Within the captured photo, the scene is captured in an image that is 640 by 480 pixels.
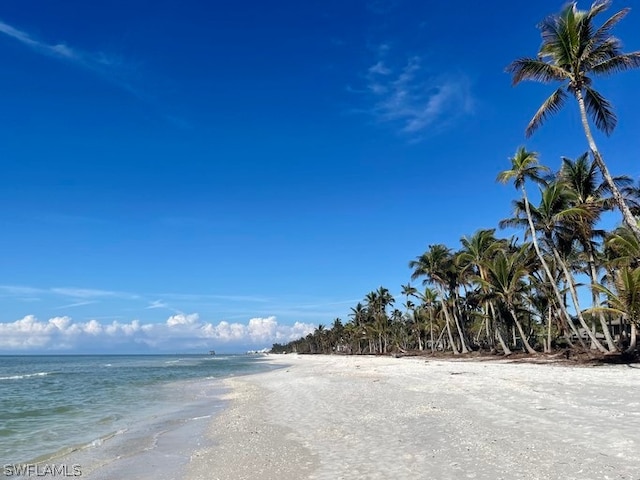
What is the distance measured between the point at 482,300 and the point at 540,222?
32.9ft

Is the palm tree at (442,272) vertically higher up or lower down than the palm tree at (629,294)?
higher up

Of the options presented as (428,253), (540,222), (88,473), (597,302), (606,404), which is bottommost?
(88,473)

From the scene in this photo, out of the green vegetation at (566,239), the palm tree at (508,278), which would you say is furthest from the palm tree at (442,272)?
the palm tree at (508,278)

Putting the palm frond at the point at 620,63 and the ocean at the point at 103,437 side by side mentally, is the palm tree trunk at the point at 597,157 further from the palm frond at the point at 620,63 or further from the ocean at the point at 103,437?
the ocean at the point at 103,437

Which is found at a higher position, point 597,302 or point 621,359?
point 597,302

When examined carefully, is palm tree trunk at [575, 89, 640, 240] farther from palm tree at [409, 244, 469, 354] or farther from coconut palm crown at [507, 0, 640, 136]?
palm tree at [409, 244, 469, 354]

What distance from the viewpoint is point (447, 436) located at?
385 inches

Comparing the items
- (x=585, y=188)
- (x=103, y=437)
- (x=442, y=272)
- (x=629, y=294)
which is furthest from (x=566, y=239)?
(x=103, y=437)

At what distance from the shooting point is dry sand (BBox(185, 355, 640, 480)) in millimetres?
7441

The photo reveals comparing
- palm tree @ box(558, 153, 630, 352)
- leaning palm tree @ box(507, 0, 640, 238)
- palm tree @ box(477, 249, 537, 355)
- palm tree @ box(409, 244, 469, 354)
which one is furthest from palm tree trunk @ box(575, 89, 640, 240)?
palm tree @ box(409, 244, 469, 354)

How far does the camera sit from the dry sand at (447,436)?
744cm

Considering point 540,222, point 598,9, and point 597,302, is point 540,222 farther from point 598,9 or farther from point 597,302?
point 598,9

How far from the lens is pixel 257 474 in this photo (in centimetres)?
823

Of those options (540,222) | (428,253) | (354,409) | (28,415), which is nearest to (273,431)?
(354,409)
